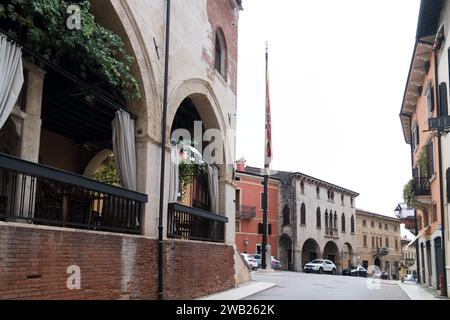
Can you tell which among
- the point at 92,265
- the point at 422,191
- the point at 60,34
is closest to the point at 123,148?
the point at 92,265

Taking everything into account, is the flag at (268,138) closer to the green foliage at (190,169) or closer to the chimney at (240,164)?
the green foliage at (190,169)

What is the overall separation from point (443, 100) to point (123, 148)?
10.6m

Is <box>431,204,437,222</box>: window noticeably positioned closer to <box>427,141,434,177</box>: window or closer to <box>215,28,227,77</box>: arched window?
<box>427,141,434,177</box>: window

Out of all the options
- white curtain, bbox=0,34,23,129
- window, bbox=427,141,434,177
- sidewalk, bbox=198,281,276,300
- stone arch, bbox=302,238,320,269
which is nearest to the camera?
white curtain, bbox=0,34,23,129

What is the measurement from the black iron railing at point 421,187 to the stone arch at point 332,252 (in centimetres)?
3882

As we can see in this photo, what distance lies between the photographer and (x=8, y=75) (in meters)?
7.52

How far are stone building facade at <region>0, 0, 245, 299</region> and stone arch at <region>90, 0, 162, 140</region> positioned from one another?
0.02m

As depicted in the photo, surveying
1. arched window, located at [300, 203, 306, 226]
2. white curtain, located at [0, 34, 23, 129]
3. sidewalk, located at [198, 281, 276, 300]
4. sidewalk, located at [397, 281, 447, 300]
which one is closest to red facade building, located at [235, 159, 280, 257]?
arched window, located at [300, 203, 306, 226]

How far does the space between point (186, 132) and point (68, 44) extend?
833 centimetres

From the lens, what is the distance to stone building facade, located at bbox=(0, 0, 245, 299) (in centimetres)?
759

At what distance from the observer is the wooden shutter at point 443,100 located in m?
15.4

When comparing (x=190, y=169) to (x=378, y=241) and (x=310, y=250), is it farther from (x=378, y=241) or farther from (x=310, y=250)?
(x=378, y=241)

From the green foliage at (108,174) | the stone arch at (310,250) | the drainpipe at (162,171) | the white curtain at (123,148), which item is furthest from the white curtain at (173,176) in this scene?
the stone arch at (310,250)
